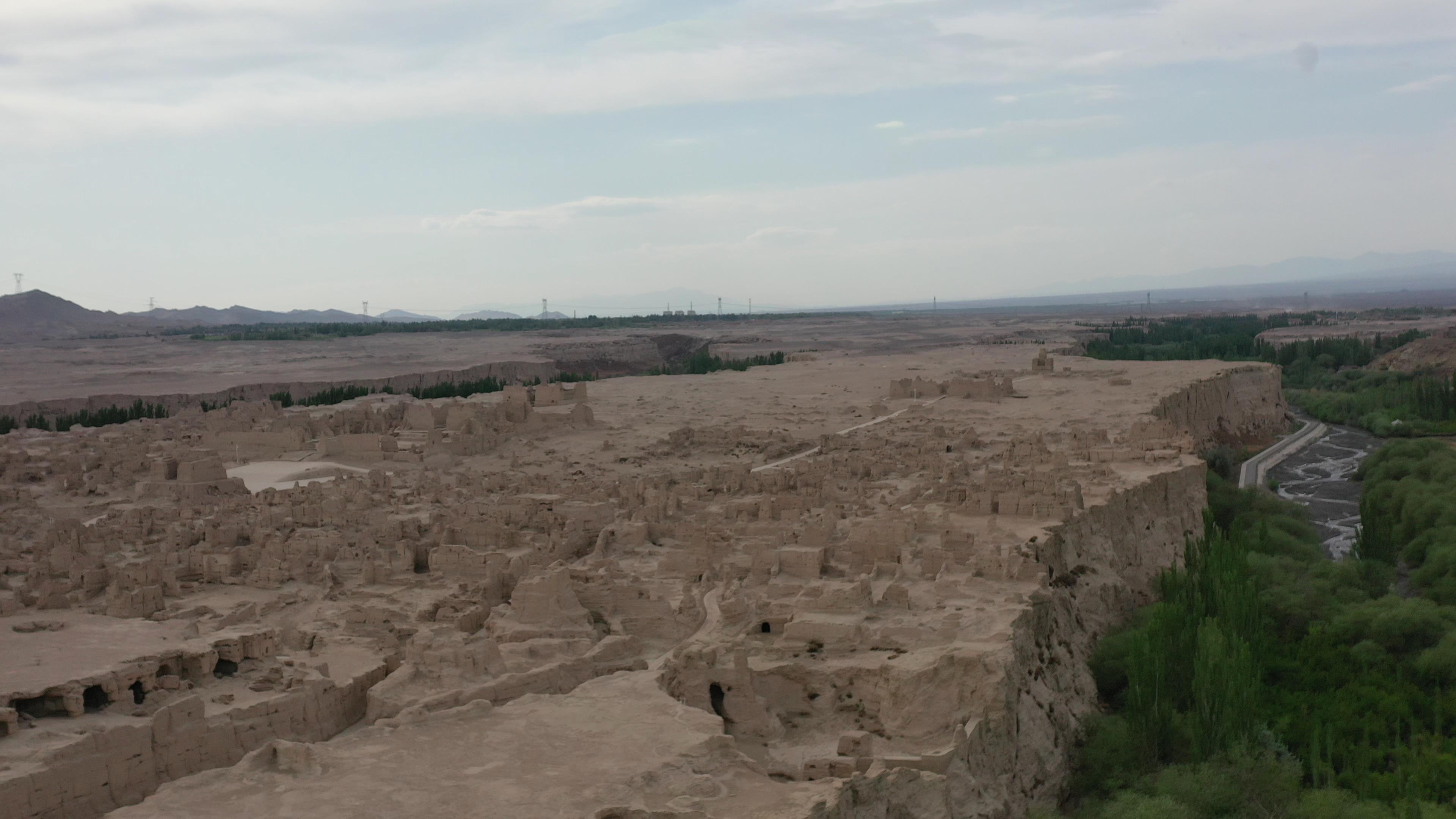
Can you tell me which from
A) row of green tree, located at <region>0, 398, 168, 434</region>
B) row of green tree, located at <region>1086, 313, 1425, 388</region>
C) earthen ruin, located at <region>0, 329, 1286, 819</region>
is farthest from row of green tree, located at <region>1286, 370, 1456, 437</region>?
row of green tree, located at <region>0, 398, 168, 434</region>

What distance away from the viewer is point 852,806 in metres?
10.9

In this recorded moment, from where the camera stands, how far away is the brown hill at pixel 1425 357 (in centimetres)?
6525

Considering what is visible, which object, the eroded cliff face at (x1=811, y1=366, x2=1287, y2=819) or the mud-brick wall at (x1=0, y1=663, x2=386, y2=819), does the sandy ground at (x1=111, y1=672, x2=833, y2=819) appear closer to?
the mud-brick wall at (x1=0, y1=663, x2=386, y2=819)

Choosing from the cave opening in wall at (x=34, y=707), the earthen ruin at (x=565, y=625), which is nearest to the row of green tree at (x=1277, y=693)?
the earthen ruin at (x=565, y=625)

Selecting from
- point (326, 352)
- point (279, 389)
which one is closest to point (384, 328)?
point (326, 352)

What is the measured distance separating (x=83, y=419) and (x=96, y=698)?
35.7m

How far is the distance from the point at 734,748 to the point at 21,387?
212 ft

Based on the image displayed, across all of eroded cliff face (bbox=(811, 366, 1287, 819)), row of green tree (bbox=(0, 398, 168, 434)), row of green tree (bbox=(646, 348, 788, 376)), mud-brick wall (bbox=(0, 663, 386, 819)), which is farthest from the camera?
row of green tree (bbox=(646, 348, 788, 376))

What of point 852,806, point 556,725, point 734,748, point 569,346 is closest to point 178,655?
point 556,725

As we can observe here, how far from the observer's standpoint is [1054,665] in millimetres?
16500

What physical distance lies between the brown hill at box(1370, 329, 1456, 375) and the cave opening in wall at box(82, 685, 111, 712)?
2549 inches

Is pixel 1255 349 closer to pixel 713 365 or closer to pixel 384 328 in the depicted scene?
pixel 713 365

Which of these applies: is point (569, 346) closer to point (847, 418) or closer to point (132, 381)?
point (132, 381)

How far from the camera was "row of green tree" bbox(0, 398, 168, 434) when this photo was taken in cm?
4134
